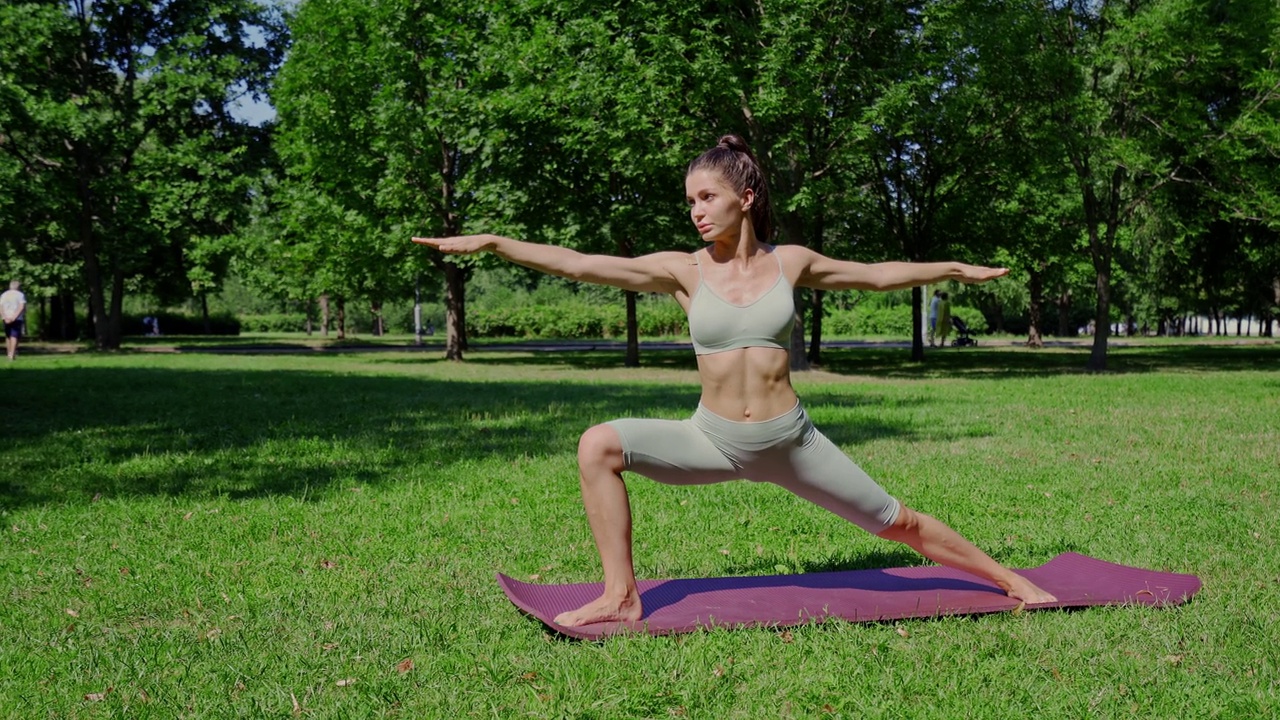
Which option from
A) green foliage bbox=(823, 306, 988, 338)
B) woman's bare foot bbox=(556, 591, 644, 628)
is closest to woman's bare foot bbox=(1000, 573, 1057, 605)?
woman's bare foot bbox=(556, 591, 644, 628)

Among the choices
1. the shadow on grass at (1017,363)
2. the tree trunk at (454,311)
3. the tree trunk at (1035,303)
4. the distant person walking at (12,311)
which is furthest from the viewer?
the tree trunk at (1035,303)

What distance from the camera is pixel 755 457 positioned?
14.8ft

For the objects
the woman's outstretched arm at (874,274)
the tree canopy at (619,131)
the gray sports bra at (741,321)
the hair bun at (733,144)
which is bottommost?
the gray sports bra at (741,321)

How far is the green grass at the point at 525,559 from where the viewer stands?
152 inches

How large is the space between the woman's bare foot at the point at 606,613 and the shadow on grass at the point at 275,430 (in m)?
3.99

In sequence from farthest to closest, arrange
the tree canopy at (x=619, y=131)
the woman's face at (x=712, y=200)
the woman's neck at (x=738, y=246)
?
the tree canopy at (x=619, y=131)
the woman's neck at (x=738, y=246)
the woman's face at (x=712, y=200)

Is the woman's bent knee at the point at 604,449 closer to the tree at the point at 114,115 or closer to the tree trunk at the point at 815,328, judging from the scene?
the tree trunk at the point at 815,328

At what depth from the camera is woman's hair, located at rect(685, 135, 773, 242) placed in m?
4.47

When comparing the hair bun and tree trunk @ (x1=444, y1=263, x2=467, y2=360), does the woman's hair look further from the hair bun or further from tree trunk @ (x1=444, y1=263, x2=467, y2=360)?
tree trunk @ (x1=444, y1=263, x2=467, y2=360)

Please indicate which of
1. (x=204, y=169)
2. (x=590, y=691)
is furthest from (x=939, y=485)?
(x=204, y=169)

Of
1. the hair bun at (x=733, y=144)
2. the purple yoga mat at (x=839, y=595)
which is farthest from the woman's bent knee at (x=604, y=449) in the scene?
the hair bun at (x=733, y=144)

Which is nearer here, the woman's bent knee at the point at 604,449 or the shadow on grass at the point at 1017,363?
the woman's bent knee at the point at 604,449

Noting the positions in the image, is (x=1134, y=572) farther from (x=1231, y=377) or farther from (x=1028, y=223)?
(x=1028, y=223)

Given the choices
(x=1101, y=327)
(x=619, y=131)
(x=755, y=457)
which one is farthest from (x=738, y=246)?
(x=1101, y=327)
